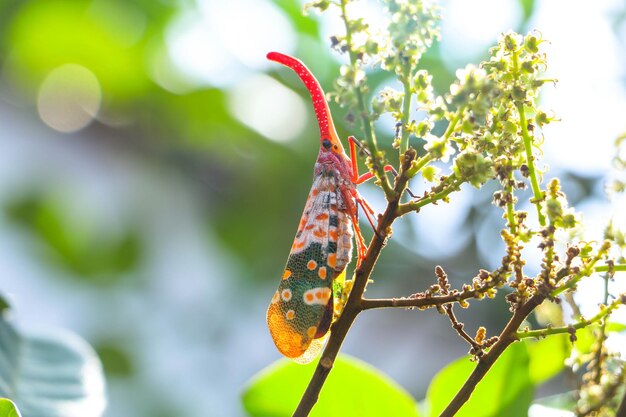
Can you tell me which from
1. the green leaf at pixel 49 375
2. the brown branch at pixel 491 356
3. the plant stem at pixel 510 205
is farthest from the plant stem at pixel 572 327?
the green leaf at pixel 49 375

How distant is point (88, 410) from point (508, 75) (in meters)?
1.03

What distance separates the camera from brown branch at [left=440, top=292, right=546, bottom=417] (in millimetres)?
786

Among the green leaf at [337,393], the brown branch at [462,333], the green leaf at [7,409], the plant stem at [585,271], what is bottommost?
the green leaf at [7,409]

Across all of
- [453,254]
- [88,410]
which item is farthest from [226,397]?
[88,410]

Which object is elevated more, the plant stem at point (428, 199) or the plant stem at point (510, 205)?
the plant stem at point (510, 205)

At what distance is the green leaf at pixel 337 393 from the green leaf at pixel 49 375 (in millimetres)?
333

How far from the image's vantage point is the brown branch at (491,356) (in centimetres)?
79

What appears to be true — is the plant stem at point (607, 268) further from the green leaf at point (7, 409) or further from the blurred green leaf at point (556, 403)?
the green leaf at point (7, 409)

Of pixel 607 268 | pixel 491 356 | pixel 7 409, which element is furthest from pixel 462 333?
pixel 7 409

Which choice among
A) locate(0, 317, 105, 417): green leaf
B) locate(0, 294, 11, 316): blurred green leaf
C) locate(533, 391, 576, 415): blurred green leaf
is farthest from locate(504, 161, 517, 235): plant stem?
locate(0, 294, 11, 316): blurred green leaf

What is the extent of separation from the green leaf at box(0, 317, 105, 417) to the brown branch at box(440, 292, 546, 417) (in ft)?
2.66

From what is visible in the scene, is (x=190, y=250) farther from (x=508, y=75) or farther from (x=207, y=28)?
(x=508, y=75)

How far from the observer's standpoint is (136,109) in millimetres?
3482

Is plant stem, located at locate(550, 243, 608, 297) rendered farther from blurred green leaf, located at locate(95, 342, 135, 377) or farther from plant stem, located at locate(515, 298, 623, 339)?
blurred green leaf, located at locate(95, 342, 135, 377)
